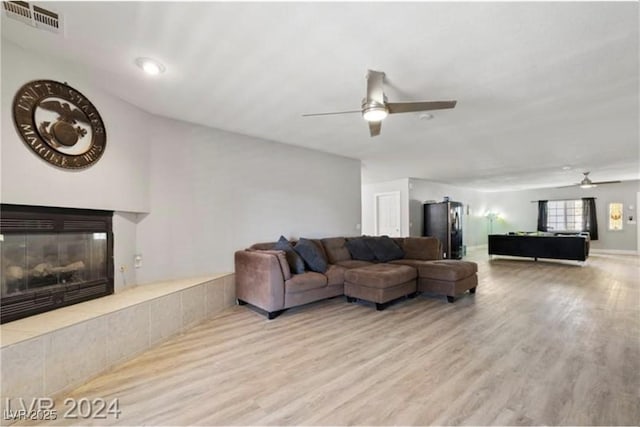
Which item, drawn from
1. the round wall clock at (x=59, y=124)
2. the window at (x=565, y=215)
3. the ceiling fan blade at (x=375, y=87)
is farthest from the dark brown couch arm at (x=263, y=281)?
the window at (x=565, y=215)

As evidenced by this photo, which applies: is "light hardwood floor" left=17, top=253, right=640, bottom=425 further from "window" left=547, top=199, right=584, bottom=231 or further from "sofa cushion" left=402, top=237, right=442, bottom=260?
"window" left=547, top=199, right=584, bottom=231

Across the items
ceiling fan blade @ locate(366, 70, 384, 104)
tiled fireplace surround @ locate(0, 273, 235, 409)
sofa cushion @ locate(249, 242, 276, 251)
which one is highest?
ceiling fan blade @ locate(366, 70, 384, 104)

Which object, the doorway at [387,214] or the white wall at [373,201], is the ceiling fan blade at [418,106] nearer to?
the white wall at [373,201]

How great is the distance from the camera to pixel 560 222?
10.6 meters

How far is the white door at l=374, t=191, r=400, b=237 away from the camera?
867cm

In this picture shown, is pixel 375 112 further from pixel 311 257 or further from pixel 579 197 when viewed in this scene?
pixel 579 197

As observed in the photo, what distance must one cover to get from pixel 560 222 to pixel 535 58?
11056mm

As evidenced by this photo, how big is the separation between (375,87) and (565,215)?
11715 mm

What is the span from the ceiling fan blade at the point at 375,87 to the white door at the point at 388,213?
6.47 m

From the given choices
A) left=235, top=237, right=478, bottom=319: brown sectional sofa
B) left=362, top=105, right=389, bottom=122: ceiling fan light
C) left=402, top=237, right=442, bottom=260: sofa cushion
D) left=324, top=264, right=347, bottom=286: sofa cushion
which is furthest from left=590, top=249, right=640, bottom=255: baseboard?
left=362, top=105, right=389, bottom=122: ceiling fan light

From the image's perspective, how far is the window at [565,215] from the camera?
33.5ft

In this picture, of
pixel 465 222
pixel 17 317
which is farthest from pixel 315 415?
pixel 465 222

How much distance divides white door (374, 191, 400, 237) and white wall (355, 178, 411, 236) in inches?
4.7

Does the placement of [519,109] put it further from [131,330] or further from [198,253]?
[131,330]
